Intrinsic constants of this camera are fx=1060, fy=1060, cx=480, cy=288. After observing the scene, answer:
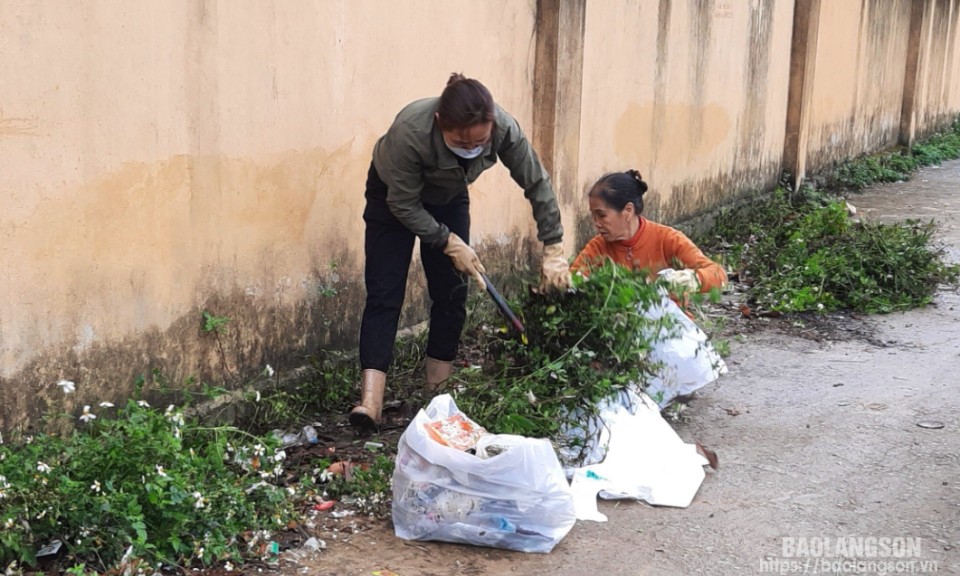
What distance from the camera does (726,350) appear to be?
569 centimetres

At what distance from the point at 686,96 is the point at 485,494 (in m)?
5.89

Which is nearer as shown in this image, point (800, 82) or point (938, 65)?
point (800, 82)

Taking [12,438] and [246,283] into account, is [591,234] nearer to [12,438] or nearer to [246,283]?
[246,283]

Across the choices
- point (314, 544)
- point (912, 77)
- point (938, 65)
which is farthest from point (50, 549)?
point (938, 65)

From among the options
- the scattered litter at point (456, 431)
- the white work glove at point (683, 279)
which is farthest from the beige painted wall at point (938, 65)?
the scattered litter at point (456, 431)

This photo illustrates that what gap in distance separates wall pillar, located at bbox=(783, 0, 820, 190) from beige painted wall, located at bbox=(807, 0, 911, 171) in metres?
0.31

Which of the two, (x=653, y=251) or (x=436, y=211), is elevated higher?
(x=436, y=211)

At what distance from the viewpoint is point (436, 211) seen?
458cm

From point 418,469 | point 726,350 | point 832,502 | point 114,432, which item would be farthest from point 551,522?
point 726,350

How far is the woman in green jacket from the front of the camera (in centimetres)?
416

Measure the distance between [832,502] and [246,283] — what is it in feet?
8.22

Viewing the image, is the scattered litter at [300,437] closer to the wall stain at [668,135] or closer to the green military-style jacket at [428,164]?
the green military-style jacket at [428,164]

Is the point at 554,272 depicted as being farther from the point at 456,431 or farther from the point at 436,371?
the point at 456,431

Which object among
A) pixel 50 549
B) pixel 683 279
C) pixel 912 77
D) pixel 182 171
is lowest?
pixel 50 549
